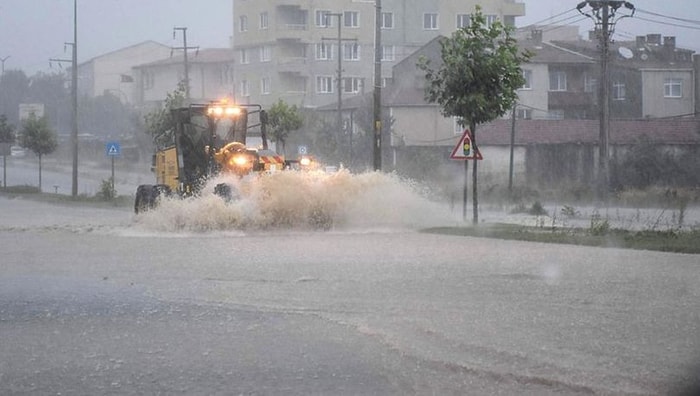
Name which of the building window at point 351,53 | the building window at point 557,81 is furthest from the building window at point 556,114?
the building window at point 351,53

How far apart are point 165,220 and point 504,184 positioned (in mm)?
36085

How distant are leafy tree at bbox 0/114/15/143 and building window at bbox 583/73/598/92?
37328 millimetres

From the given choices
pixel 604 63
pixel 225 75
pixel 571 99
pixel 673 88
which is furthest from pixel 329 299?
pixel 225 75

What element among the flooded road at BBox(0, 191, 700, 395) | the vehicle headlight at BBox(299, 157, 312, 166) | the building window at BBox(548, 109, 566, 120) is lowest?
the flooded road at BBox(0, 191, 700, 395)

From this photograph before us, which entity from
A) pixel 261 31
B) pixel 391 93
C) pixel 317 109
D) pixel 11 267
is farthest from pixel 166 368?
pixel 261 31

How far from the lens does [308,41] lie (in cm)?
8719

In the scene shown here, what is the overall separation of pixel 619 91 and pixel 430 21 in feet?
55.0

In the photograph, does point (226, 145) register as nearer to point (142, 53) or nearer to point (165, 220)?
point (165, 220)

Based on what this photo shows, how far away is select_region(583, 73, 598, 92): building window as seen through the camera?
75.2 m

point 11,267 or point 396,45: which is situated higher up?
point 396,45

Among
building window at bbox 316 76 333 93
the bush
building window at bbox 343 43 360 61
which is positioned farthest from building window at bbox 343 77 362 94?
the bush

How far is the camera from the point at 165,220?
96.1ft

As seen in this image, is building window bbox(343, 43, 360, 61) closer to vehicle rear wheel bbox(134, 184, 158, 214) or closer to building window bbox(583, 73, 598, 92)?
building window bbox(583, 73, 598, 92)

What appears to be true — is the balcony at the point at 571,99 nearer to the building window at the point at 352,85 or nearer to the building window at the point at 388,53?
the building window at the point at 388,53
